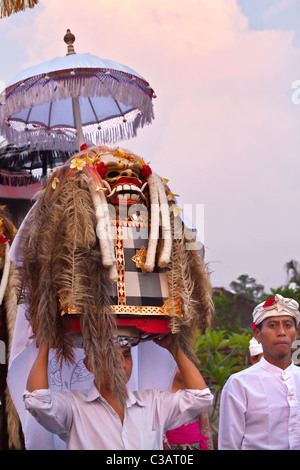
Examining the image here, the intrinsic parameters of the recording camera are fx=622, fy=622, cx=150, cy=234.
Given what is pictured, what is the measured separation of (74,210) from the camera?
3.24m

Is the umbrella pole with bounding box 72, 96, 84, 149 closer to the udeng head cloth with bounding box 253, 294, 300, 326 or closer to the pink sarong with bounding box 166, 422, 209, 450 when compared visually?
the udeng head cloth with bounding box 253, 294, 300, 326

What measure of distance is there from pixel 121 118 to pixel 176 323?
107 inches

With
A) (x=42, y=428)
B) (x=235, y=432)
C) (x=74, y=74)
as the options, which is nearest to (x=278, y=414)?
(x=235, y=432)

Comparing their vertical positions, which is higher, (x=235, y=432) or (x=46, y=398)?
(x=46, y=398)

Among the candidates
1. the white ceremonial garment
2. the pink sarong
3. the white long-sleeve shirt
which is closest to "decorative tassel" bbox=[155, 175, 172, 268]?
the white long-sleeve shirt

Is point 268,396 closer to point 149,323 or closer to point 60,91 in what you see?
point 149,323

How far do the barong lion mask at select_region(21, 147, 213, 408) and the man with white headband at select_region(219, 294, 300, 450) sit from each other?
459 mm

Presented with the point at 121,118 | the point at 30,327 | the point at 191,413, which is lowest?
the point at 191,413

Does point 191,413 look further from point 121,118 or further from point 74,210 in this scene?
point 121,118

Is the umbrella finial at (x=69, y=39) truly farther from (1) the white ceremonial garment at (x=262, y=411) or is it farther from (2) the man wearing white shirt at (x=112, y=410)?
(1) the white ceremonial garment at (x=262, y=411)

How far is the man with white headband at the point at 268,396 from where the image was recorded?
3.52 m
